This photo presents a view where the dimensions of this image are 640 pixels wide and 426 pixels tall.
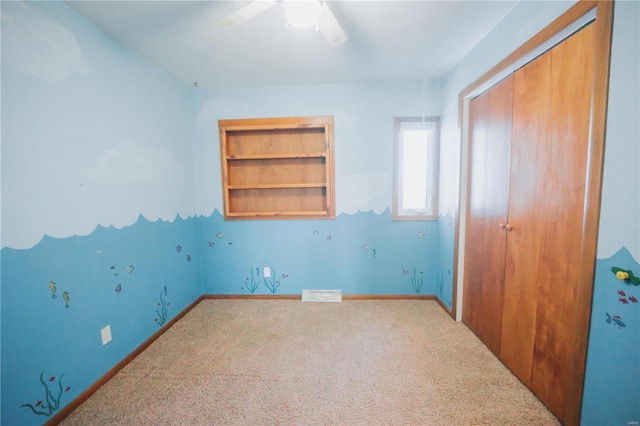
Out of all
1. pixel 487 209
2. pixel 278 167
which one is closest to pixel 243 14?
pixel 278 167

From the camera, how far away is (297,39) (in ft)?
5.58

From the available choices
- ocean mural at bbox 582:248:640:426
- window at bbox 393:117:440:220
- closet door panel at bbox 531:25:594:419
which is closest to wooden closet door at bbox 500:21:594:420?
closet door panel at bbox 531:25:594:419

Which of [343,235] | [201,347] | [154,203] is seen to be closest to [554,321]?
[343,235]

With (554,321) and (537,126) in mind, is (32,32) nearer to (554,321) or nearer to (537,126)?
(537,126)

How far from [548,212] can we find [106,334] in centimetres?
281

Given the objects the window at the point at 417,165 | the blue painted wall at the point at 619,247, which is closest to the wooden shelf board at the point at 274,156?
the window at the point at 417,165

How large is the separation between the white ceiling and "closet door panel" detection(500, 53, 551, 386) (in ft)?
1.84

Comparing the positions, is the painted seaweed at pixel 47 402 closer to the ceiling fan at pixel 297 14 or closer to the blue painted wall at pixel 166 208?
the blue painted wall at pixel 166 208

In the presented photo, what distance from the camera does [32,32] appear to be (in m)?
1.21

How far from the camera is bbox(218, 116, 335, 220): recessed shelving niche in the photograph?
98.8 inches

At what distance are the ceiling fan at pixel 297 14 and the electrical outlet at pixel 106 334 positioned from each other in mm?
2019

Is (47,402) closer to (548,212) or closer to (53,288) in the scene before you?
(53,288)

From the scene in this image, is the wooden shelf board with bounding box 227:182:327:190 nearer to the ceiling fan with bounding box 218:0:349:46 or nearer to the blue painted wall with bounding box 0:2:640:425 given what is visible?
the blue painted wall with bounding box 0:2:640:425

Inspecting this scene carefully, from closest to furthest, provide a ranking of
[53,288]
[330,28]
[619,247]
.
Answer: [619,247] → [53,288] → [330,28]
